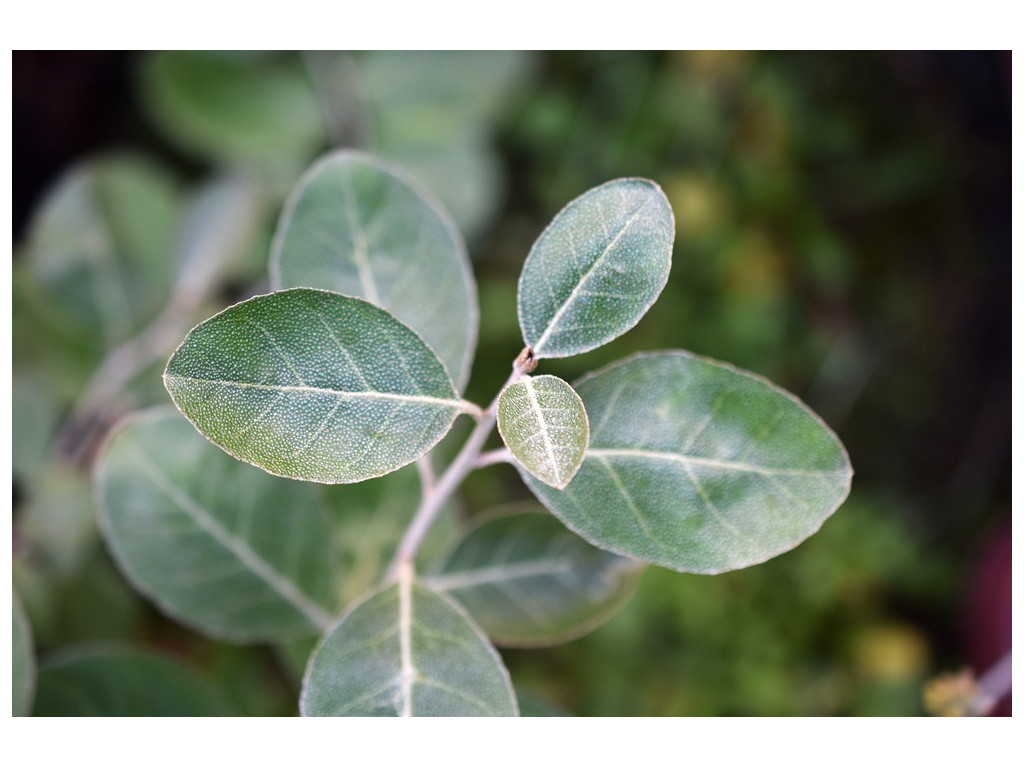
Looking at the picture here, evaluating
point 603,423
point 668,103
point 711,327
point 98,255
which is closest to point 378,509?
point 603,423

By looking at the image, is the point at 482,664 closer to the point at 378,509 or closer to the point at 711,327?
the point at 378,509

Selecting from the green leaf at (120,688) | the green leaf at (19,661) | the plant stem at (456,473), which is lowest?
the green leaf at (120,688)

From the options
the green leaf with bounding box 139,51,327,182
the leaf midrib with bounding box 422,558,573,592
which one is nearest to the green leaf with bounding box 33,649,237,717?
the leaf midrib with bounding box 422,558,573,592

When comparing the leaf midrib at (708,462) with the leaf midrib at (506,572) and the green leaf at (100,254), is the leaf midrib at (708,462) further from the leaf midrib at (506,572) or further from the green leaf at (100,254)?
the green leaf at (100,254)

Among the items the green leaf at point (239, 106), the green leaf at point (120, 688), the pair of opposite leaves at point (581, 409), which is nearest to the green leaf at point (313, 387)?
the pair of opposite leaves at point (581, 409)

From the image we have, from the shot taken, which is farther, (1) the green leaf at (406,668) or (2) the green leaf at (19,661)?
(2) the green leaf at (19,661)

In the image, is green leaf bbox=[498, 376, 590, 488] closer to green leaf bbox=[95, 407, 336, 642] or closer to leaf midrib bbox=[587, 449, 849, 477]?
leaf midrib bbox=[587, 449, 849, 477]
